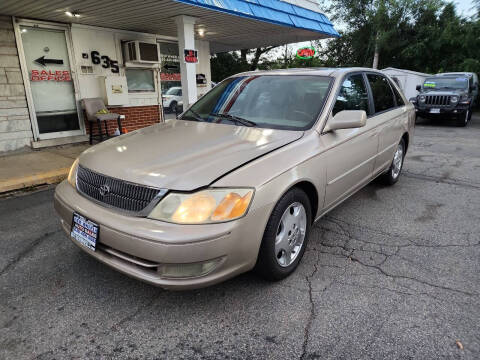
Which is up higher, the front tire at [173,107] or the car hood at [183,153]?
the car hood at [183,153]

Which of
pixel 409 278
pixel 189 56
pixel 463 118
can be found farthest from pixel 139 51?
pixel 463 118

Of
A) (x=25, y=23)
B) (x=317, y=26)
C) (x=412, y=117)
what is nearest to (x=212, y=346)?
(x=412, y=117)

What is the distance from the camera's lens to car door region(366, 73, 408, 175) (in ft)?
13.0

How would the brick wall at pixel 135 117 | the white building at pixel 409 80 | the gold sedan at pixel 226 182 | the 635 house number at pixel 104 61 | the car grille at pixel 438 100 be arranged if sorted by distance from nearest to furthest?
the gold sedan at pixel 226 182, the 635 house number at pixel 104 61, the brick wall at pixel 135 117, the car grille at pixel 438 100, the white building at pixel 409 80

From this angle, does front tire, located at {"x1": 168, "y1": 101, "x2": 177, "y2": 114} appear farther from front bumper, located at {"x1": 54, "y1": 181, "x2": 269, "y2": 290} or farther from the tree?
the tree

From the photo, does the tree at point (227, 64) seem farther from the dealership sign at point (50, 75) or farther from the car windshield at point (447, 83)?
the dealership sign at point (50, 75)

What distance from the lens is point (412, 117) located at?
16.7ft

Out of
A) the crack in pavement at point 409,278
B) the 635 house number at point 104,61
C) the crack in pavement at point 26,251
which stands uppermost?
the 635 house number at point 104,61

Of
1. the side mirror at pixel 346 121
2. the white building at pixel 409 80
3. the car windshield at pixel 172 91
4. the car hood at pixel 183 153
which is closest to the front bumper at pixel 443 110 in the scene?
the white building at pixel 409 80

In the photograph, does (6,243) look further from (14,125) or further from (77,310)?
(14,125)

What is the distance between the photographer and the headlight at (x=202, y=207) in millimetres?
2047

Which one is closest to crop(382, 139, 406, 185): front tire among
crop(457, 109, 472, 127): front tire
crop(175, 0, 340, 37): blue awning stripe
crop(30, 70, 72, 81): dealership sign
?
crop(175, 0, 340, 37): blue awning stripe

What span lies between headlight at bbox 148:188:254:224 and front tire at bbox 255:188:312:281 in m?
0.33

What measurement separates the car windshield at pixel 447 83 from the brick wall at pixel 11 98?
41.6 ft
